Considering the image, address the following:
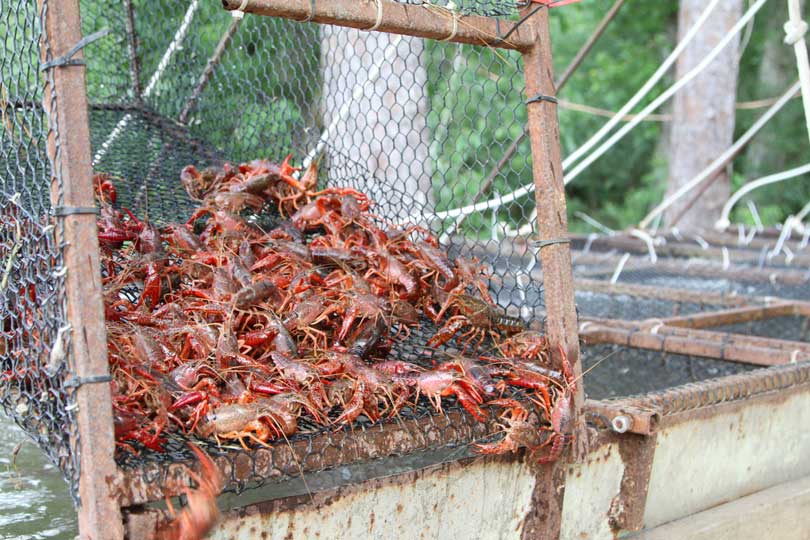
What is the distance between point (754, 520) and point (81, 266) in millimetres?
2694

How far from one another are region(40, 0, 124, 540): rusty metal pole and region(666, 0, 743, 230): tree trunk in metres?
9.01

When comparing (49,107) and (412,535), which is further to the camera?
(412,535)

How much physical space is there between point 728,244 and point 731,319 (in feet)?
12.5

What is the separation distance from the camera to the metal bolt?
2.84m

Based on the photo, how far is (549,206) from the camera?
9.02 feet

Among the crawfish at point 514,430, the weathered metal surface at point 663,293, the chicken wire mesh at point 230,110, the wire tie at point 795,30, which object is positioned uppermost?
the wire tie at point 795,30

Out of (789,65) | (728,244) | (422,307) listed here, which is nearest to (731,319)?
(422,307)

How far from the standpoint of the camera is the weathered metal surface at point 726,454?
317 centimetres

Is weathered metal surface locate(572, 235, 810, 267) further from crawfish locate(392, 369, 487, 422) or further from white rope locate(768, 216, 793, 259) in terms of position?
crawfish locate(392, 369, 487, 422)

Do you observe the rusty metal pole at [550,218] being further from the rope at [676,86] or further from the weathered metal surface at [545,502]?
the rope at [676,86]

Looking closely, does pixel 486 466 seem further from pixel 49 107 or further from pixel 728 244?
pixel 728 244

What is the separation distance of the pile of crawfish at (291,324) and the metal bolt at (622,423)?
0.27 meters

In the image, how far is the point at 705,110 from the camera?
10.2 meters

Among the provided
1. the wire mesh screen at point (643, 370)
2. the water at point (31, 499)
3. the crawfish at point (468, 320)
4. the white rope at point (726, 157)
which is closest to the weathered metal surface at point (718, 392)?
the crawfish at point (468, 320)
